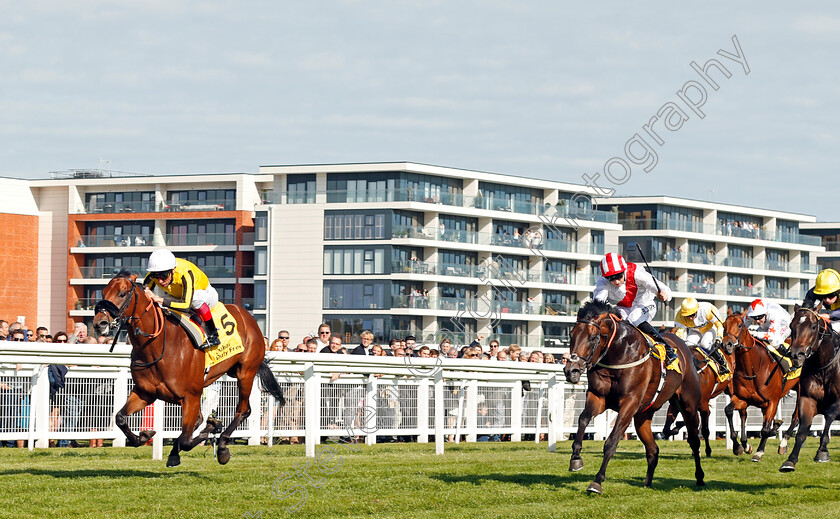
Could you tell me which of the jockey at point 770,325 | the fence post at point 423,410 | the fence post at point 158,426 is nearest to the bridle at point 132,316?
the fence post at point 158,426

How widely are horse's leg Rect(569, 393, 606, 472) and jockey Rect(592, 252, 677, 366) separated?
884mm

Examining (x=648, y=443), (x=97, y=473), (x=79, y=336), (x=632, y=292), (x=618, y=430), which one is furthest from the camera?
(x=79, y=336)

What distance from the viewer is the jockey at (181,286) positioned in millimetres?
10289

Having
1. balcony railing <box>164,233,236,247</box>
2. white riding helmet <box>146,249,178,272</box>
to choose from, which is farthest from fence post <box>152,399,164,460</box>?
balcony railing <box>164,233,236,247</box>

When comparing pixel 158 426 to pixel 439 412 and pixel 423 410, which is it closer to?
pixel 439 412

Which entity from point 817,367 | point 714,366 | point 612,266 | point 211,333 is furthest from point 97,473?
point 714,366

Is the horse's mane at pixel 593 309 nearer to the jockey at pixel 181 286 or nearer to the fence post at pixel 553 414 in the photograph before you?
the jockey at pixel 181 286

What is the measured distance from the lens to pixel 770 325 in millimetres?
15297

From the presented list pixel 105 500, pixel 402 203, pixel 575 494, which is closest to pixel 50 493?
pixel 105 500

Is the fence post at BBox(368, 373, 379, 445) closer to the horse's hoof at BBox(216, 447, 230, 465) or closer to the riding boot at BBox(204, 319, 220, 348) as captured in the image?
the horse's hoof at BBox(216, 447, 230, 465)

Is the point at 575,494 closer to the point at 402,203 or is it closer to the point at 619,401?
the point at 619,401

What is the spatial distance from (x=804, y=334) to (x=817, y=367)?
0.51m

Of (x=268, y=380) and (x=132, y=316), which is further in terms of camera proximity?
(x=268, y=380)

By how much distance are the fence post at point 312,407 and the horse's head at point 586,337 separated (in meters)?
3.57
